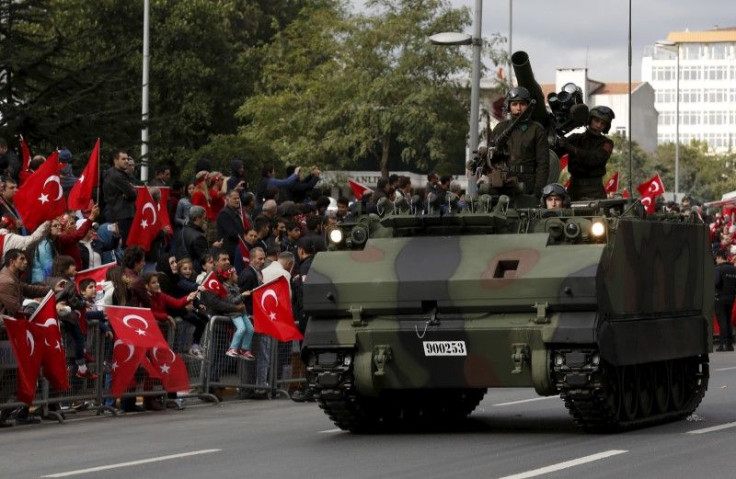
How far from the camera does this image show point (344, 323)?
1708cm

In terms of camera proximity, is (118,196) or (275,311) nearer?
(275,311)

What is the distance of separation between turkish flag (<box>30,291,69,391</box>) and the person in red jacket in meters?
1.93

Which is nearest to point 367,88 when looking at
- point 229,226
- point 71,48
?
point 71,48

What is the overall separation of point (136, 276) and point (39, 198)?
137 cm

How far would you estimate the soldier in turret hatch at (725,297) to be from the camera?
3794 centimetres

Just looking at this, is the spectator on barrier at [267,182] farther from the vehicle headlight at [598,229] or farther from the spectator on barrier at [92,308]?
the vehicle headlight at [598,229]

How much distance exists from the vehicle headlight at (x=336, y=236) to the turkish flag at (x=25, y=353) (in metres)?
3.27

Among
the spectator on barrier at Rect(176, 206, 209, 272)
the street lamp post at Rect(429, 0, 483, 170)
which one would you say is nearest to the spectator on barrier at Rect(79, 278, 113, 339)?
the spectator on barrier at Rect(176, 206, 209, 272)

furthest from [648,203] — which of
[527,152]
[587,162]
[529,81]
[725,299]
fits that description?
[725,299]

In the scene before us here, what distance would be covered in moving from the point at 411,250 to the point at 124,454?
3.24 meters

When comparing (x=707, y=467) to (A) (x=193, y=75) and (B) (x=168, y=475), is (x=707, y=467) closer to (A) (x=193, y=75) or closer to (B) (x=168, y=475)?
(B) (x=168, y=475)

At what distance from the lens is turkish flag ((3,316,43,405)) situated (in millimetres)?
18641

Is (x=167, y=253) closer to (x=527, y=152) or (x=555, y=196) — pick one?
(x=527, y=152)

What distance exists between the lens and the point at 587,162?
63.7ft
